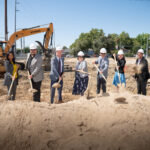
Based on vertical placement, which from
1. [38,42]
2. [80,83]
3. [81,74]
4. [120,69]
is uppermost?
[38,42]

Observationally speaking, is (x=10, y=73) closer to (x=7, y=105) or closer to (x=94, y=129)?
(x=7, y=105)

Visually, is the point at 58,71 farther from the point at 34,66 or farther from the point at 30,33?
the point at 30,33

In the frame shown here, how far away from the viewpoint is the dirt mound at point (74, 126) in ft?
6.38

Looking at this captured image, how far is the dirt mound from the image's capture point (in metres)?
1.94

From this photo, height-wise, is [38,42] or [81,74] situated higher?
[38,42]

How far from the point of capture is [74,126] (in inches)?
82.0

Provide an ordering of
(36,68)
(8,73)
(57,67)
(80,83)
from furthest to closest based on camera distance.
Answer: (80,83) → (57,67) → (8,73) → (36,68)

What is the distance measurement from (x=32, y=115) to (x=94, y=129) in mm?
806

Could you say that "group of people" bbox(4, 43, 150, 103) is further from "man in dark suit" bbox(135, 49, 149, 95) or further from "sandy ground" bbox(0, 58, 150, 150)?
"sandy ground" bbox(0, 58, 150, 150)

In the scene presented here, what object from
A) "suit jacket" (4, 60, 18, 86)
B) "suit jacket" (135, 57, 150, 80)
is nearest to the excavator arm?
"suit jacket" (4, 60, 18, 86)

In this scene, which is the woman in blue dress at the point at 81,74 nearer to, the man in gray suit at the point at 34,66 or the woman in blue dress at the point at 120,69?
the woman in blue dress at the point at 120,69

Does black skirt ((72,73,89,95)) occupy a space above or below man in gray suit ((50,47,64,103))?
below

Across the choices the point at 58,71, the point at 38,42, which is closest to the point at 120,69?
the point at 58,71

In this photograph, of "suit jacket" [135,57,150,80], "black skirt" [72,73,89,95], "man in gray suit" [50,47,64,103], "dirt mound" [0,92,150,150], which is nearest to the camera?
"dirt mound" [0,92,150,150]
